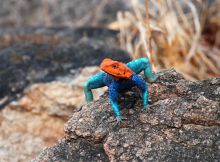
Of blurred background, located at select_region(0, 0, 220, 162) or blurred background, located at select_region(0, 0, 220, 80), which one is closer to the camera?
blurred background, located at select_region(0, 0, 220, 162)

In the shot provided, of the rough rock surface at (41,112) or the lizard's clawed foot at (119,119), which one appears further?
the rough rock surface at (41,112)

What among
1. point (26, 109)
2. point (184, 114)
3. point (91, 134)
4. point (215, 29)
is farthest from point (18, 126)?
point (215, 29)

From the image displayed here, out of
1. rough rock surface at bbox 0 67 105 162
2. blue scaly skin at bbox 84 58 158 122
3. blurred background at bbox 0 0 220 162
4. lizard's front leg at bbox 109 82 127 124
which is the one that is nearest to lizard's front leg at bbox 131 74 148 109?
blue scaly skin at bbox 84 58 158 122

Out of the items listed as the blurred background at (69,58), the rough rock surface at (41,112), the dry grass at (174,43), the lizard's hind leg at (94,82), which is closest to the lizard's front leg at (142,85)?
the lizard's hind leg at (94,82)

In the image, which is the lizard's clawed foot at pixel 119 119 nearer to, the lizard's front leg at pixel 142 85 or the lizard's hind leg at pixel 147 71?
the lizard's front leg at pixel 142 85

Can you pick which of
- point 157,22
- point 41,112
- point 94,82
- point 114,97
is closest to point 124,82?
point 114,97

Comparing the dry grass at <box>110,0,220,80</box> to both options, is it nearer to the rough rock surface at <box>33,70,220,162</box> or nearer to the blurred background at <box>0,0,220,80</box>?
the blurred background at <box>0,0,220,80</box>

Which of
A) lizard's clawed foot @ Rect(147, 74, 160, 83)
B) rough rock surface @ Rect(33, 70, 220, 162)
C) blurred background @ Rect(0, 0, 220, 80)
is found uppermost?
lizard's clawed foot @ Rect(147, 74, 160, 83)
